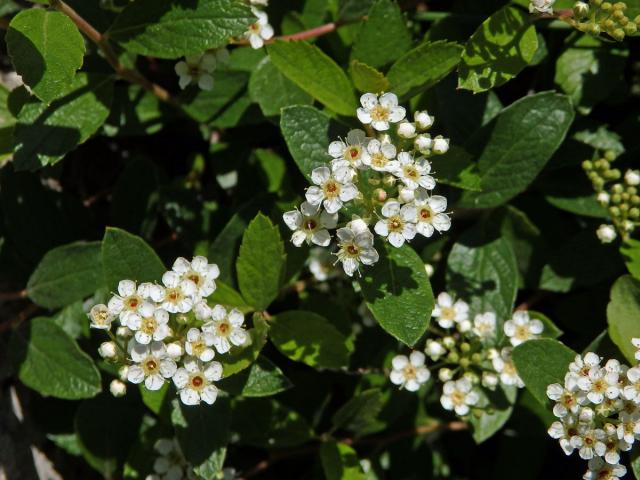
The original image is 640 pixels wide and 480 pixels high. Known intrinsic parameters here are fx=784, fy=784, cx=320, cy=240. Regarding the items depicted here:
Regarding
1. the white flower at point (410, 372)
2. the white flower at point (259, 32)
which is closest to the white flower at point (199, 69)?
the white flower at point (259, 32)

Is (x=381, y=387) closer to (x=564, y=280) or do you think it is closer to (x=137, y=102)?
(x=564, y=280)

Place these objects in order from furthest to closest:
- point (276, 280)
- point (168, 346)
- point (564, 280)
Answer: point (564, 280)
point (276, 280)
point (168, 346)

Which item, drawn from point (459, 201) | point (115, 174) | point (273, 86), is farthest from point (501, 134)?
point (115, 174)

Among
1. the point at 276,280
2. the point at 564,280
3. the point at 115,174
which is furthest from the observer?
the point at 115,174

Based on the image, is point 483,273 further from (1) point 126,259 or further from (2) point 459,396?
(1) point 126,259

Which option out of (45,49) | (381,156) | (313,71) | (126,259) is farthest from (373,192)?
(45,49)

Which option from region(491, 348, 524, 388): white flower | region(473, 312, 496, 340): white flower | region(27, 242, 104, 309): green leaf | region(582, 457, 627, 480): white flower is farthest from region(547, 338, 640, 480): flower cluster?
region(27, 242, 104, 309): green leaf

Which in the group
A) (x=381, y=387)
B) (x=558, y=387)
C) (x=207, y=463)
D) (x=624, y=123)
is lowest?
(x=381, y=387)
